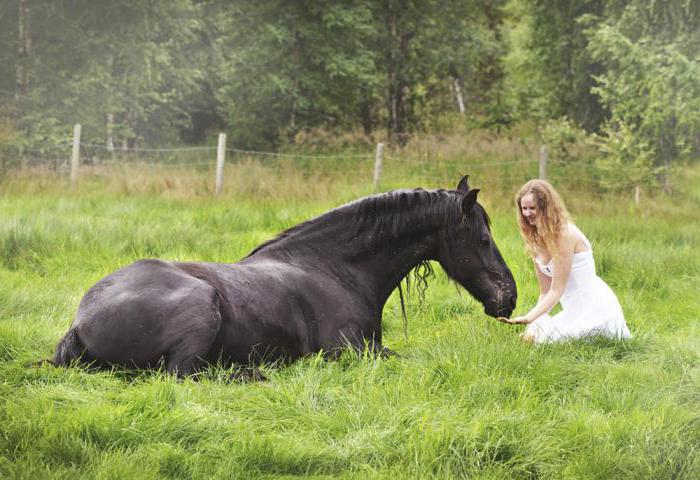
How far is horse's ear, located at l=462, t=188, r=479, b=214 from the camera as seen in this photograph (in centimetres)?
517

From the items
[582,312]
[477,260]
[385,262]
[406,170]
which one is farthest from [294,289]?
[406,170]

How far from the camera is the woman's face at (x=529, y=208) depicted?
597cm

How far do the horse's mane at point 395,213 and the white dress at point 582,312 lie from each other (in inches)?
39.7

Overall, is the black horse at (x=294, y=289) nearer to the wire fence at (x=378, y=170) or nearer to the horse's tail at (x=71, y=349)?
the horse's tail at (x=71, y=349)

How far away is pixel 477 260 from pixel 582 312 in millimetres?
1132

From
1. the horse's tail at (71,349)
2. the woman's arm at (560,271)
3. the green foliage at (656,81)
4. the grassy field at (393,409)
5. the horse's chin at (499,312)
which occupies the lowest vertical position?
the grassy field at (393,409)

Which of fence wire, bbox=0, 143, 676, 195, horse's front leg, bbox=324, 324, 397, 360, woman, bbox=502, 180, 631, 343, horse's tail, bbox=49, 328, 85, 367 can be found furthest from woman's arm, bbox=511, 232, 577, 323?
fence wire, bbox=0, 143, 676, 195

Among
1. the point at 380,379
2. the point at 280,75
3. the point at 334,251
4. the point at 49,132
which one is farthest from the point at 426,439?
the point at 49,132

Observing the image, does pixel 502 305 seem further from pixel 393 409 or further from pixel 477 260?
pixel 393 409

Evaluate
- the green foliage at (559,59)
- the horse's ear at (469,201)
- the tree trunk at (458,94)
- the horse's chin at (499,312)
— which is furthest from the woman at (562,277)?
the tree trunk at (458,94)

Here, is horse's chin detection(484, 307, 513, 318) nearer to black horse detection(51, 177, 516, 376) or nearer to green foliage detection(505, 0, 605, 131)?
black horse detection(51, 177, 516, 376)

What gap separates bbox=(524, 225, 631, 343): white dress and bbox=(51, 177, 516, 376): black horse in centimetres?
56

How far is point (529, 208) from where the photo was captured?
602 centimetres

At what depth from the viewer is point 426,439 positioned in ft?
11.6
